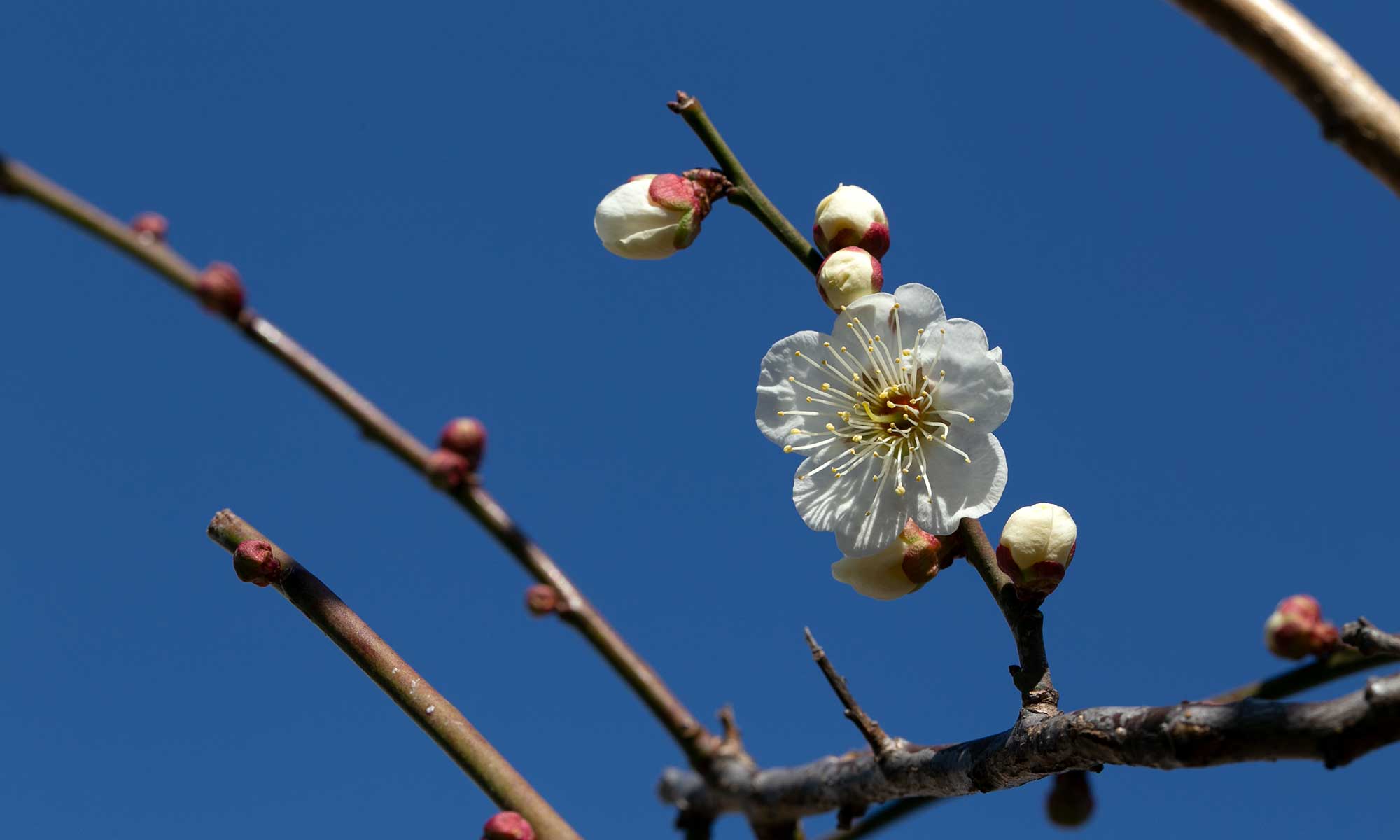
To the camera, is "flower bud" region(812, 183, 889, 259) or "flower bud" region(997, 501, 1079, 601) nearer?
"flower bud" region(997, 501, 1079, 601)

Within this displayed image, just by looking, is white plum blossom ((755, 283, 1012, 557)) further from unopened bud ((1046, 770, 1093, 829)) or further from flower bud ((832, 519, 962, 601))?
unopened bud ((1046, 770, 1093, 829))

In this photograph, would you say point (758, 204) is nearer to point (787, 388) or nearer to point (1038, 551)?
point (787, 388)

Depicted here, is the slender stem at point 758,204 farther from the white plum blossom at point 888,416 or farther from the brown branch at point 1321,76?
the brown branch at point 1321,76

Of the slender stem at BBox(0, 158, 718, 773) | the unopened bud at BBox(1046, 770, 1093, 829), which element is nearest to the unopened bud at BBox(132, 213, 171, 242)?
the slender stem at BBox(0, 158, 718, 773)

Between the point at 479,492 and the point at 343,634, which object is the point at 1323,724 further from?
the point at 343,634

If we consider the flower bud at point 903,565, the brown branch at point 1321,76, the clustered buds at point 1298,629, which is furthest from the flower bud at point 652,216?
the clustered buds at point 1298,629

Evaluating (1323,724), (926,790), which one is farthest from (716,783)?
(1323,724)

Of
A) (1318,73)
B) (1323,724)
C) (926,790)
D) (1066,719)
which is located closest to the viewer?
(1323,724)
